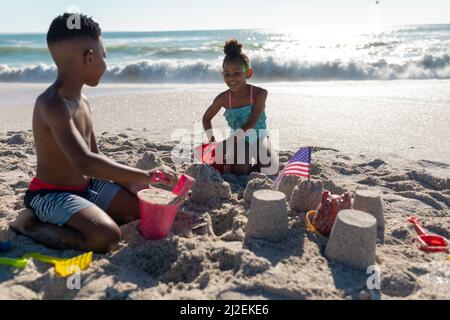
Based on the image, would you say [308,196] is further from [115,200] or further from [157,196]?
[115,200]

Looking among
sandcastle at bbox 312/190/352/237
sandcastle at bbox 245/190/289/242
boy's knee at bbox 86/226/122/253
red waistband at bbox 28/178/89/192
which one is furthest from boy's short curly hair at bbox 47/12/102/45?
sandcastle at bbox 312/190/352/237

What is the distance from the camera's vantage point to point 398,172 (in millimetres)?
3570

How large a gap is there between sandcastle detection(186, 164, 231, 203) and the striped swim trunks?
0.53m

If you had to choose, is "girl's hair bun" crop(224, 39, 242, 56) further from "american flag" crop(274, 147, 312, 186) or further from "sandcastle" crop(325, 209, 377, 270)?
"sandcastle" crop(325, 209, 377, 270)

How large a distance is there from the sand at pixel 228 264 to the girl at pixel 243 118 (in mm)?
581

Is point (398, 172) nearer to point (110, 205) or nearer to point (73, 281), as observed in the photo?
point (110, 205)

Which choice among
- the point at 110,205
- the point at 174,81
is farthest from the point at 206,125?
the point at 174,81

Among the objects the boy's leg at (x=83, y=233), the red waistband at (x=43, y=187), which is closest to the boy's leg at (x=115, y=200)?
the red waistband at (x=43, y=187)

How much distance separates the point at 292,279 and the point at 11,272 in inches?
50.0

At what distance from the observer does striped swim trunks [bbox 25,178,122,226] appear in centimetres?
224

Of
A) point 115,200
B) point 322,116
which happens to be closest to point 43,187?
point 115,200

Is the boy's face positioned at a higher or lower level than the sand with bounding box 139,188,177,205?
higher

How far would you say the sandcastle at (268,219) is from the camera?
7.13 ft
